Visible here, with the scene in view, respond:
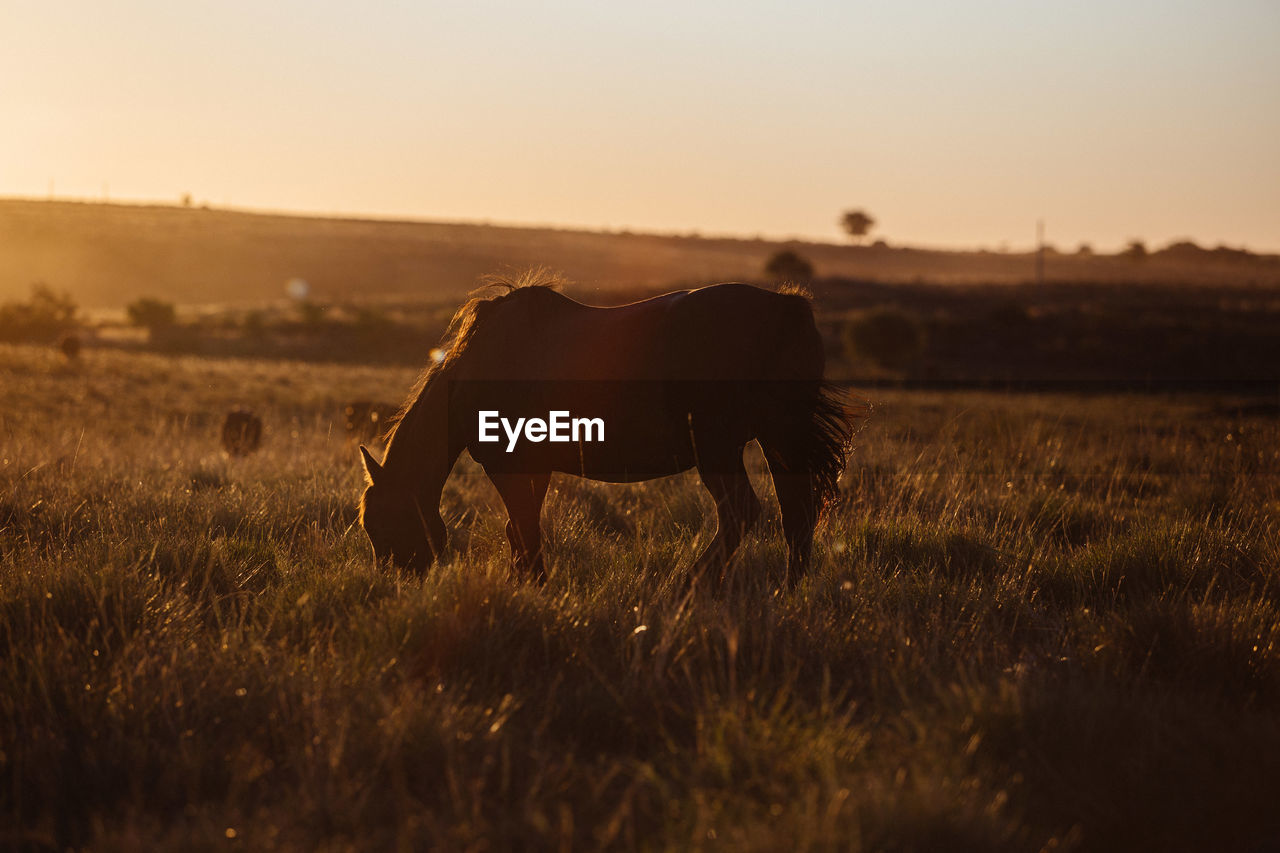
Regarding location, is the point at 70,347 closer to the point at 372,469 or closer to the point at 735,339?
the point at 372,469

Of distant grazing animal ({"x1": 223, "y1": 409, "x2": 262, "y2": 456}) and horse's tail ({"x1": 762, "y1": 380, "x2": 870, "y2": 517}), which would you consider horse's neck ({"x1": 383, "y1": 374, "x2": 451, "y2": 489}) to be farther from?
distant grazing animal ({"x1": 223, "y1": 409, "x2": 262, "y2": 456})

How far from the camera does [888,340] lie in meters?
43.9

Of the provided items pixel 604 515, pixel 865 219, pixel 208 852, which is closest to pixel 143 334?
pixel 604 515

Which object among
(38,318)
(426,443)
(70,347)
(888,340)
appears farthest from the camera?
(888,340)

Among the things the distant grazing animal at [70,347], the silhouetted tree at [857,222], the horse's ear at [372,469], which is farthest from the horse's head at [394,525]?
the silhouetted tree at [857,222]

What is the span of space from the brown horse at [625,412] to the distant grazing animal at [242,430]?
8.49 meters

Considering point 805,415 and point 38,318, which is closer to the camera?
point 805,415

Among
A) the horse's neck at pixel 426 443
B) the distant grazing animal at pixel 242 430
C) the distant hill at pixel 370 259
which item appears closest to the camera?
the horse's neck at pixel 426 443

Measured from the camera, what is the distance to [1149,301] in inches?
2532

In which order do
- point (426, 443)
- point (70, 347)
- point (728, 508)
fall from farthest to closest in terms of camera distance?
1. point (70, 347)
2. point (426, 443)
3. point (728, 508)

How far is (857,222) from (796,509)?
148m

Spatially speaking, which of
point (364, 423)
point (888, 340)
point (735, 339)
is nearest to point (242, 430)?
point (364, 423)

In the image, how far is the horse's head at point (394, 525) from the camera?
5035mm

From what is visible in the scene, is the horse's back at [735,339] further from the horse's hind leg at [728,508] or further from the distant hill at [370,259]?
the distant hill at [370,259]
